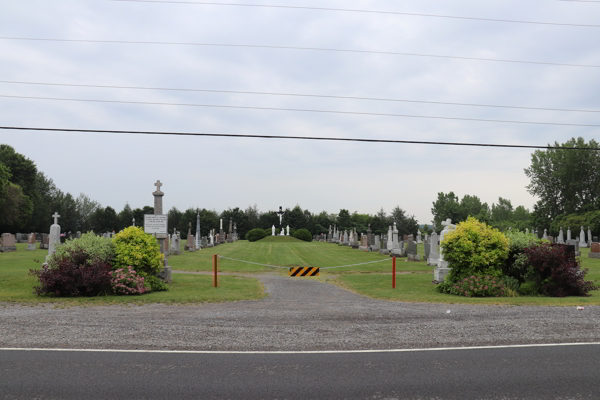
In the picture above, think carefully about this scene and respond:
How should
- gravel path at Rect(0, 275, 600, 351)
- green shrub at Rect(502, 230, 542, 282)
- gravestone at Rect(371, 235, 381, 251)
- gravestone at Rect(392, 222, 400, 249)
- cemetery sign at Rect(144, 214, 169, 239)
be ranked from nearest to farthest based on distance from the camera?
1. gravel path at Rect(0, 275, 600, 351)
2. green shrub at Rect(502, 230, 542, 282)
3. cemetery sign at Rect(144, 214, 169, 239)
4. gravestone at Rect(392, 222, 400, 249)
5. gravestone at Rect(371, 235, 381, 251)

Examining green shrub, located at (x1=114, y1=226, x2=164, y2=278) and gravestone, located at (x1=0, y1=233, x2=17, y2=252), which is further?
gravestone, located at (x1=0, y1=233, x2=17, y2=252)

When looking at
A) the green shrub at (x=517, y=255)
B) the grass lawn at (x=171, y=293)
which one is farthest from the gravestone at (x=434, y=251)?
the grass lawn at (x=171, y=293)

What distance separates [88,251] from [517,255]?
44.5ft

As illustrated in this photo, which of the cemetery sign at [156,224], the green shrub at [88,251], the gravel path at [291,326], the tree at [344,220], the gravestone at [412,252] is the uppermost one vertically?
the tree at [344,220]

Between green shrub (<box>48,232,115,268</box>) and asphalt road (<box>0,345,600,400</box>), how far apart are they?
7856 millimetres

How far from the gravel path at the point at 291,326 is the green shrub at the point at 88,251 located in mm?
2794

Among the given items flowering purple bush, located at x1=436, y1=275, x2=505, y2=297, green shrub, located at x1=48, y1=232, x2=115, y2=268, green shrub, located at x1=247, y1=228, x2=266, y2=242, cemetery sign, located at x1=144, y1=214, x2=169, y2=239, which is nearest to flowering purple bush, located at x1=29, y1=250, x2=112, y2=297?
green shrub, located at x1=48, y1=232, x2=115, y2=268

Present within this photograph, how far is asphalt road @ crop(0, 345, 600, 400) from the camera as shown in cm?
514

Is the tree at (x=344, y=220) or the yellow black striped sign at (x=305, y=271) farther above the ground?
the tree at (x=344, y=220)

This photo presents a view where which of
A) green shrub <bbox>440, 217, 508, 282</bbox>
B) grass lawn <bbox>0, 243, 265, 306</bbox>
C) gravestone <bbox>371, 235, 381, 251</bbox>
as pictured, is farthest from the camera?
gravestone <bbox>371, 235, 381, 251</bbox>

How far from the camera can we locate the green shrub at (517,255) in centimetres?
1531

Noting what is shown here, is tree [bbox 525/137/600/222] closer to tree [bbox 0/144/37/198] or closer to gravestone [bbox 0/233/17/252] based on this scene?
gravestone [bbox 0/233/17/252]

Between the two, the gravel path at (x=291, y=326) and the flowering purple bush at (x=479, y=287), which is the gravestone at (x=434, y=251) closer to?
the flowering purple bush at (x=479, y=287)

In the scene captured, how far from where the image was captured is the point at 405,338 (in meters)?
7.98
